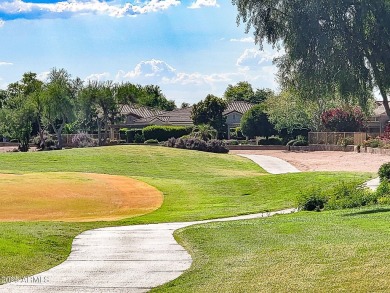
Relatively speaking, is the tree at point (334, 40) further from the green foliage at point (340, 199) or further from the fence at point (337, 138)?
the fence at point (337, 138)

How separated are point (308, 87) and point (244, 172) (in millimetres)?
33588

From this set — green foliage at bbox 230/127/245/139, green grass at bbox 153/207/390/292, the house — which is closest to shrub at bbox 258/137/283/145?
green foliage at bbox 230/127/245/139

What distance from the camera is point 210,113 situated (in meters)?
108

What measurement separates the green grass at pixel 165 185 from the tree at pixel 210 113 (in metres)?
34.6

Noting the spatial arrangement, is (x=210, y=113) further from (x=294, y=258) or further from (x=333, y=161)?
(x=294, y=258)

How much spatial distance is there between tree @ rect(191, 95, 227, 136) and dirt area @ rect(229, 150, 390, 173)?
3012cm

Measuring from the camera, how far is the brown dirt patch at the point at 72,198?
3050 centimetres

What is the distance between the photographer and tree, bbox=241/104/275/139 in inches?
3824

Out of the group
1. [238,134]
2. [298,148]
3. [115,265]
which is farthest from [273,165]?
[115,265]

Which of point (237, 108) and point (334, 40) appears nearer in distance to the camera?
point (334, 40)

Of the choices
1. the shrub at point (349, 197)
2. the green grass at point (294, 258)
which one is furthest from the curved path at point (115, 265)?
the shrub at point (349, 197)

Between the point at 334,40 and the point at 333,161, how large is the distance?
40.8m

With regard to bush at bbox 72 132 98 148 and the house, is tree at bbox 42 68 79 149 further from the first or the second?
the house

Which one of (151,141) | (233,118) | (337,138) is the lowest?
(151,141)
